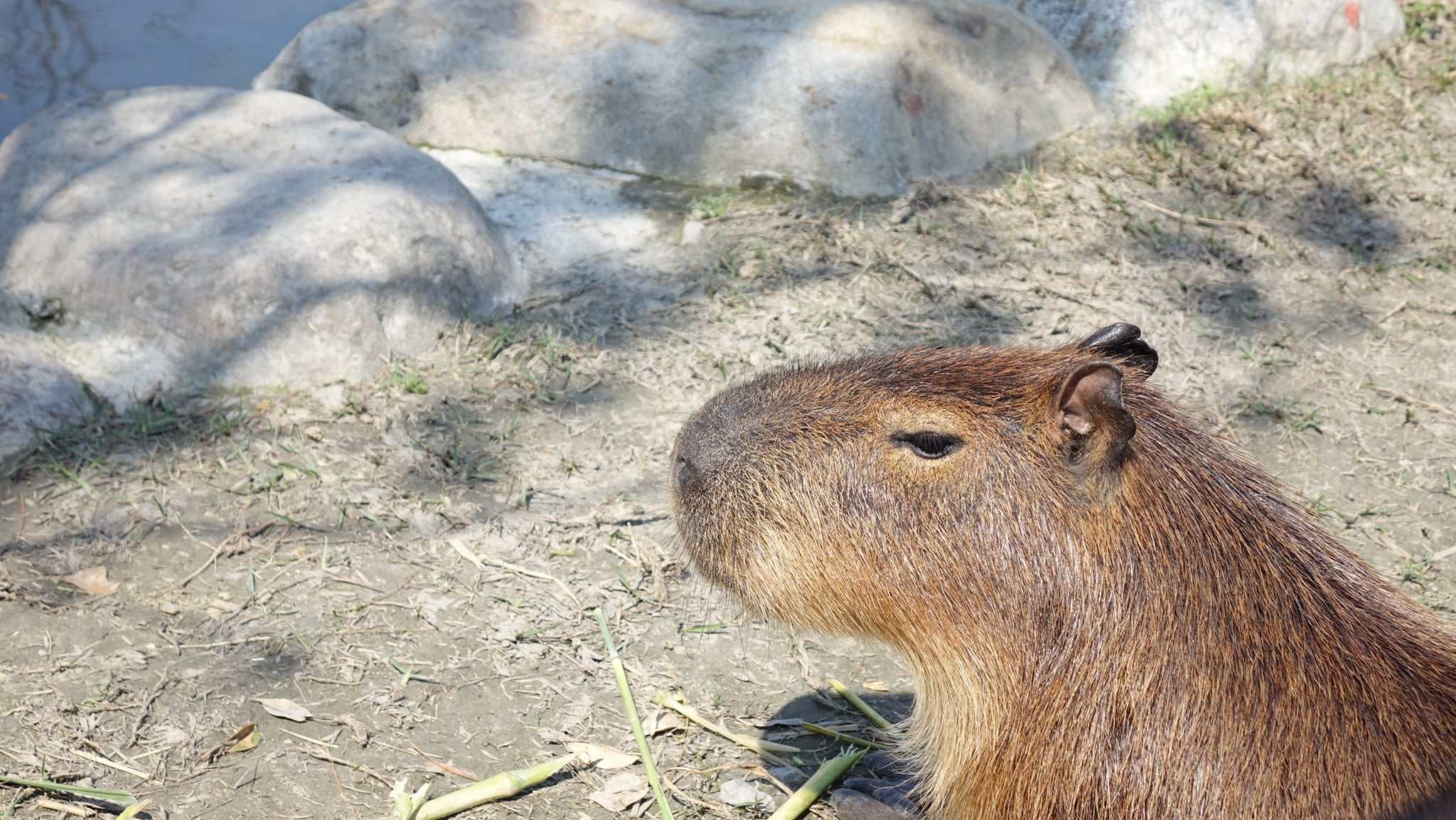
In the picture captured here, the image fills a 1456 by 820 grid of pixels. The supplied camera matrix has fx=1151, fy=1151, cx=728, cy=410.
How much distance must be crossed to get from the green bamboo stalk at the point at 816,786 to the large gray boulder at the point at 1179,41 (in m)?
4.25

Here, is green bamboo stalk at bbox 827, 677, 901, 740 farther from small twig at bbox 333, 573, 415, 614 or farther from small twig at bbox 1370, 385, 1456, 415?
small twig at bbox 1370, 385, 1456, 415

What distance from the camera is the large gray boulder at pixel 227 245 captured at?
383cm

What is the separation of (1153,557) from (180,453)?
2.89 m

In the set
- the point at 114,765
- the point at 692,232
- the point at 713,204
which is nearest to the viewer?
the point at 114,765

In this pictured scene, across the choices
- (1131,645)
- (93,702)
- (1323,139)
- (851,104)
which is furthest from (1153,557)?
(1323,139)

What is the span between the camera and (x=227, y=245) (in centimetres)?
391

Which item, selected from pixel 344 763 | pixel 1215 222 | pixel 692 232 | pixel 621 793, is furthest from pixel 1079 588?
pixel 1215 222

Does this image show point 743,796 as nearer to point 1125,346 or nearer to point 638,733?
point 638,733

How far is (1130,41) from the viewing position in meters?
6.11

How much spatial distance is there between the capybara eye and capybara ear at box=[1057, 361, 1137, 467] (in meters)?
0.21

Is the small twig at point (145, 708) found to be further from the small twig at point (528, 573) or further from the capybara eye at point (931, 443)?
the capybara eye at point (931, 443)

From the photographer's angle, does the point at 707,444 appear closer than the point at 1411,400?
Yes

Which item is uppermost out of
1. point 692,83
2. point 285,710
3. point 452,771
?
point 692,83

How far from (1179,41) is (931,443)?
489 centimetres
